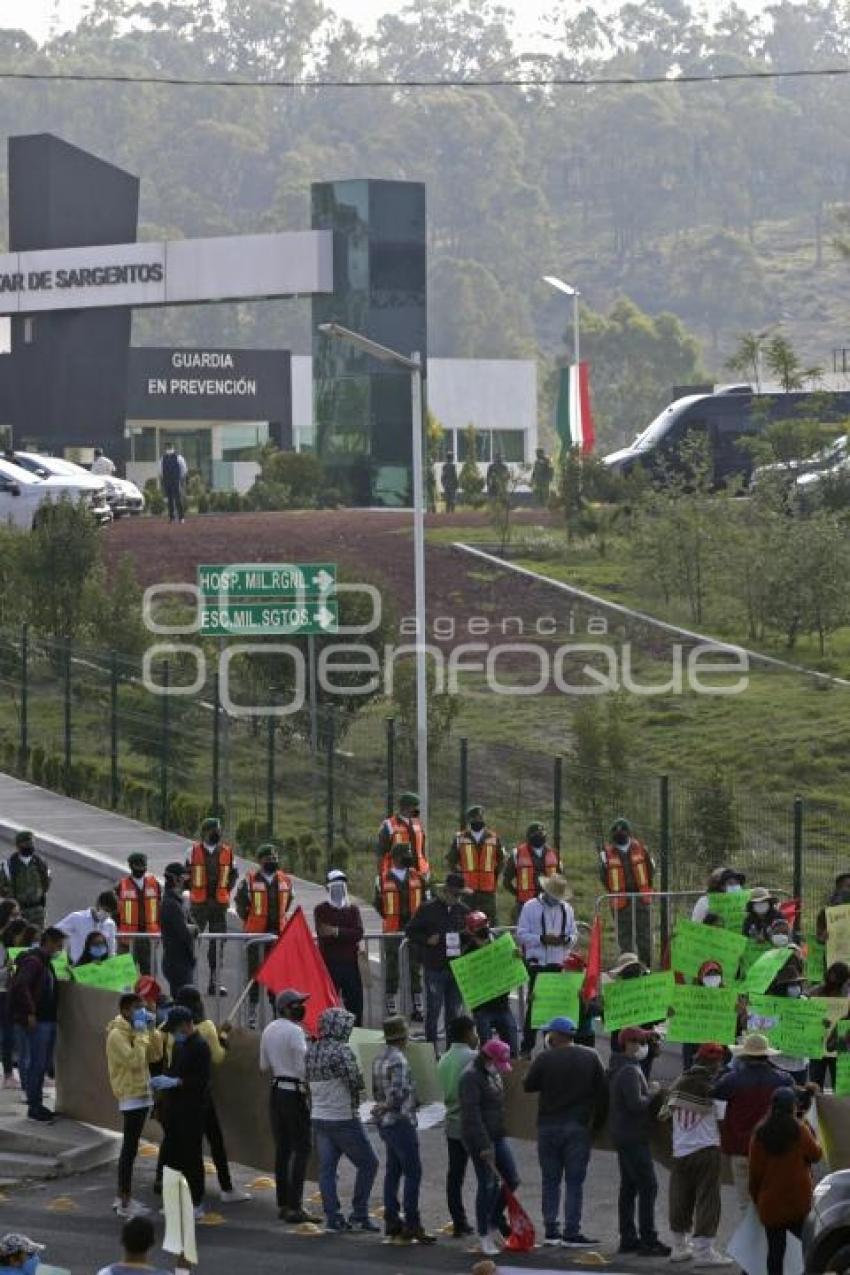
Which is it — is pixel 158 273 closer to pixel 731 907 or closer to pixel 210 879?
pixel 210 879

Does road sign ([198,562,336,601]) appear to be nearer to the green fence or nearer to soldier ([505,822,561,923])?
the green fence

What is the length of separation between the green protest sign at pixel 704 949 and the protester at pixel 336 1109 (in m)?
3.44

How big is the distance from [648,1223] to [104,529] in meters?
31.6

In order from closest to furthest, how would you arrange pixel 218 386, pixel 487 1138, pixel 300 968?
pixel 487 1138, pixel 300 968, pixel 218 386

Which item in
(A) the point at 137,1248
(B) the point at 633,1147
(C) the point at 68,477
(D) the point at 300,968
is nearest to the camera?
(A) the point at 137,1248

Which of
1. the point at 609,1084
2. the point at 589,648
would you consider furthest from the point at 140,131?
the point at 609,1084

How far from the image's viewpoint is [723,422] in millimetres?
54438

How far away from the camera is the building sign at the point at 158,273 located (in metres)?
53.9

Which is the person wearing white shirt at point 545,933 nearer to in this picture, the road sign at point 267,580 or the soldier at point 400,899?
the soldier at point 400,899

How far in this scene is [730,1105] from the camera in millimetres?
15812

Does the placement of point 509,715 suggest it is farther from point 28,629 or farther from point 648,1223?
point 648,1223

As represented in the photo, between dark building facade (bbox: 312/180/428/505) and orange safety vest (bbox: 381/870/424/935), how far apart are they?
3136cm

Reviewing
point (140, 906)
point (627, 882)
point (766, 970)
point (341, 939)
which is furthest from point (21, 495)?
point (766, 970)

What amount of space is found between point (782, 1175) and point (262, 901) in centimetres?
896
